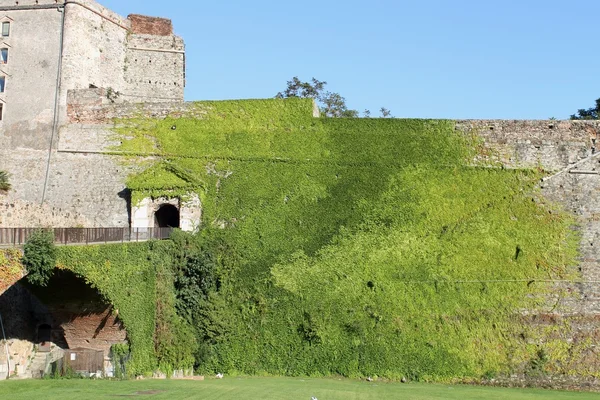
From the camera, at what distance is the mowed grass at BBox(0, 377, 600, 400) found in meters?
23.0

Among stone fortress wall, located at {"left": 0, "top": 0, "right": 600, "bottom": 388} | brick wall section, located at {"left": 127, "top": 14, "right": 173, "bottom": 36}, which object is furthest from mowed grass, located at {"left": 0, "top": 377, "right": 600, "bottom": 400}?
brick wall section, located at {"left": 127, "top": 14, "right": 173, "bottom": 36}

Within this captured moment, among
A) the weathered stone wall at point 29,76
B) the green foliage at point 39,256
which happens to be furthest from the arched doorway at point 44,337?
the weathered stone wall at point 29,76

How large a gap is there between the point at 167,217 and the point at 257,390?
1138cm

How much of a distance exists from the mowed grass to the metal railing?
4041 mm

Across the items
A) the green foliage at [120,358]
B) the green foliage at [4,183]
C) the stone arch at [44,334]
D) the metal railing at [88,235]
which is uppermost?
the green foliage at [4,183]

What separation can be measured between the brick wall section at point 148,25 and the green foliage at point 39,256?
645 inches

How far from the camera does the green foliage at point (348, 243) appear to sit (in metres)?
30.0

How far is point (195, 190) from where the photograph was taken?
3244 cm

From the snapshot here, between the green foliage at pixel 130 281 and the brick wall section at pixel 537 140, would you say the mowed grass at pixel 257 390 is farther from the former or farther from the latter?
the brick wall section at pixel 537 140

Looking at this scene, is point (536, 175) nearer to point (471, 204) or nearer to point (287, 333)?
point (471, 204)

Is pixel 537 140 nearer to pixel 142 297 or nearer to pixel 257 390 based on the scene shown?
pixel 257 390

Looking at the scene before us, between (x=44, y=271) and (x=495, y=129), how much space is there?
1745cm

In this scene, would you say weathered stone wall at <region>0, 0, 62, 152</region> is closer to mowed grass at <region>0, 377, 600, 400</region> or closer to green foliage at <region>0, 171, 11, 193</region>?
green foliage at <region>0, 171, 11, 193</region>

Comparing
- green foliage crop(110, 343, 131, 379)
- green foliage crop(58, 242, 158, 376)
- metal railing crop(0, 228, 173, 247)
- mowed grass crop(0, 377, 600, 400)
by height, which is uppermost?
metal railing crop(0, 228, 173, 247)
